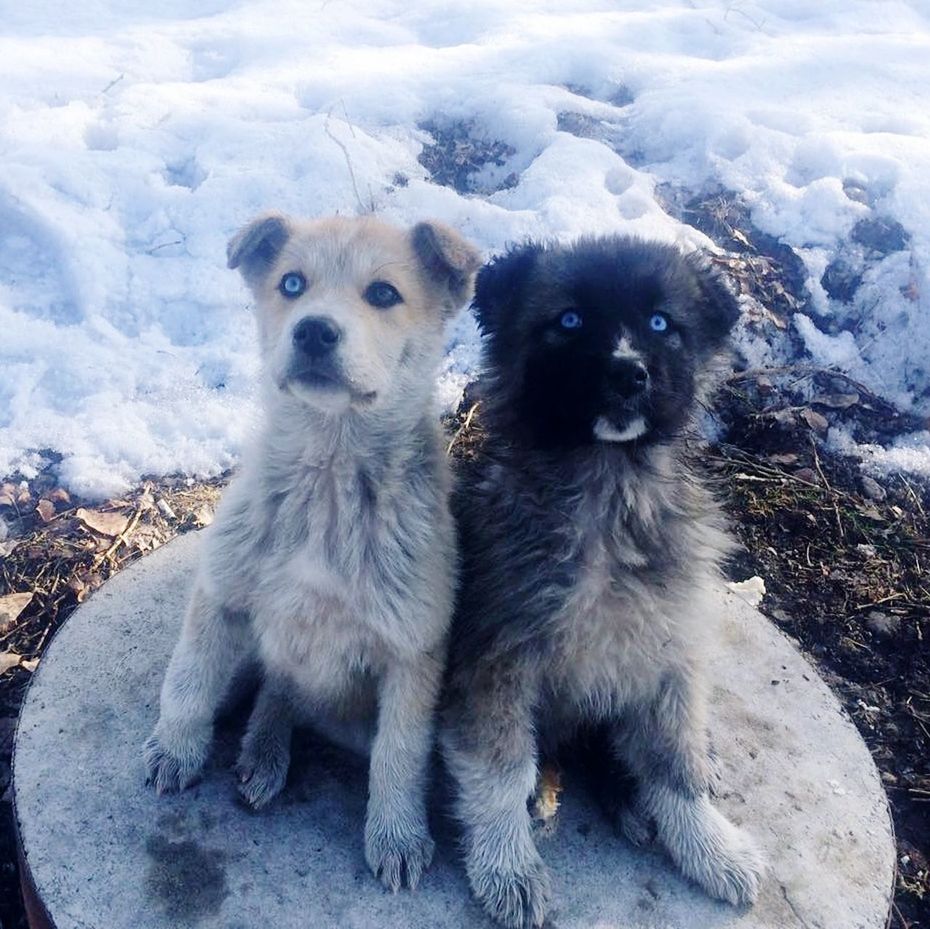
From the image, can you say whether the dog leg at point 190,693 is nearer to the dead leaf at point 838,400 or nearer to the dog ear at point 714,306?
the dog ear at point 714,306

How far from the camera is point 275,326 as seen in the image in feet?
10.3

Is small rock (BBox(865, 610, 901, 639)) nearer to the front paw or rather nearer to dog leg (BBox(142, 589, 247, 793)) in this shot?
the front paw

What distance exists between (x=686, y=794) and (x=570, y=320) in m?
1.67

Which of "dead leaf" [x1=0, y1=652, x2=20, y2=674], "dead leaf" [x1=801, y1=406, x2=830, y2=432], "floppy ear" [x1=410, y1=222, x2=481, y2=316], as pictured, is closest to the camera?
"floppy ear" [x1=410, y1=222, x2=481, y2=316]

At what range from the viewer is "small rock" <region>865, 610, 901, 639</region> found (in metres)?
4.75

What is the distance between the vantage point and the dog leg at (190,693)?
307 cm

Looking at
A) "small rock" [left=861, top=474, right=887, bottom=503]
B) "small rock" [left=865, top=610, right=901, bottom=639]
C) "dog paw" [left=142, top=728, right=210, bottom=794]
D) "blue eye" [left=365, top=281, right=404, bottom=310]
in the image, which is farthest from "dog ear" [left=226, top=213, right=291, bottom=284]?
"small rock" [left=861, top=474, right=887, bottom=503]

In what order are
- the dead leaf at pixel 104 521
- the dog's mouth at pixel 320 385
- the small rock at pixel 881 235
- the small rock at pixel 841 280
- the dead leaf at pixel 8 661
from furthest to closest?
the small rock at pixel 881 235
the small rock at pixel 841 280
the dead leaf at pixel 104 521
the dead leaf at pixel 8 661
the dog's mouth at pixel 320 385

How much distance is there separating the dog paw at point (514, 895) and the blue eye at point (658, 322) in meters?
1.78

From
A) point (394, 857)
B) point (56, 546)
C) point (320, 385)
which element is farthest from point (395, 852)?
Answer: point (56, 546)

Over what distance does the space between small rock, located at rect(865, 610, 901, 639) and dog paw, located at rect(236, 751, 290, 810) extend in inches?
126

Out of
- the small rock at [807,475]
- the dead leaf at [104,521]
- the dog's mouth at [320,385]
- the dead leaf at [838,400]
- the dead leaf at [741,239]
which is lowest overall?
the dead leaf at [104,521]

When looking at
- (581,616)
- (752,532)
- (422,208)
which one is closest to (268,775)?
(581,616)

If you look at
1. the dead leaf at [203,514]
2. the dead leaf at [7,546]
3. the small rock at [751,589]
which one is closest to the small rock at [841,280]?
the small rock at [751,589]
